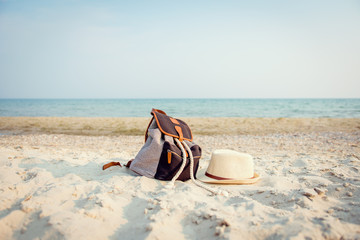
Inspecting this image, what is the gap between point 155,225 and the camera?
1.63 meters

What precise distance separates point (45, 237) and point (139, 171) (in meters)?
1.30

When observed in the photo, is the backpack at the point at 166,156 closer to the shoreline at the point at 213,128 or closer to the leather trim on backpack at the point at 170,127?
the leather trim on backpack at the point at 170,127

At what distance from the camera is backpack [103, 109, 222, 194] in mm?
2652

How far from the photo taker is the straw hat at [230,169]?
267 centimetres

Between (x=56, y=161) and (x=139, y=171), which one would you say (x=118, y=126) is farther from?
(x=139, y=171)

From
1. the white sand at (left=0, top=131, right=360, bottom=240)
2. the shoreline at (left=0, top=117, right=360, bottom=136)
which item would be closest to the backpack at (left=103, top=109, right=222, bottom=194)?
the white sand at (left=0, top=131, right=360, bottom=240)

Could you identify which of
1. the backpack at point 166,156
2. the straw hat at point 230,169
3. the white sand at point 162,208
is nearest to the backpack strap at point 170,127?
the backpack at point 166,156

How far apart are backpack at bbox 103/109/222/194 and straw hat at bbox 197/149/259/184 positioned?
24cm

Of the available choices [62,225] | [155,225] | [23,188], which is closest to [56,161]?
[23,188]

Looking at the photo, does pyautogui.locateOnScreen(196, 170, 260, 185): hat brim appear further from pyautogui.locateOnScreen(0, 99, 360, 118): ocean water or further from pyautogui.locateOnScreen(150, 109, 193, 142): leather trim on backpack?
pyautogui.locateOnScreen(0, 99, 360, 118): ocean water

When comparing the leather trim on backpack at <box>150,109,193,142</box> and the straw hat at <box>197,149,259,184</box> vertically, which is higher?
the leather trim on backpack at <box>150,109,193,142</box>

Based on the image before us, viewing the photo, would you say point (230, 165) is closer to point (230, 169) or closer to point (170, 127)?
point (230, 169)

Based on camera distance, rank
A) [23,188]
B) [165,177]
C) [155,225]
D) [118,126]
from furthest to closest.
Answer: [118,126] < [165,177] < [23,188] < [155,225]

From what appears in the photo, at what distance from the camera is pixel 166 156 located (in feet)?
8.68
